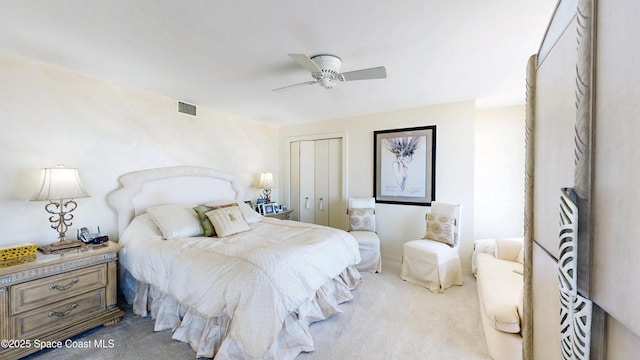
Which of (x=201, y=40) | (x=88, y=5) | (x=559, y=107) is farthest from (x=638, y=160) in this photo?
(x=88, y=5)

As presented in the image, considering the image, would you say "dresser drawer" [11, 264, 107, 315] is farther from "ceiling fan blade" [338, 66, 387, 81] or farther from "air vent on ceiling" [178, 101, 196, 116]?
"ceiling fan blade" [338, 66, 387, 81]

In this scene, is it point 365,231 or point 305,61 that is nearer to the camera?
point 305,61

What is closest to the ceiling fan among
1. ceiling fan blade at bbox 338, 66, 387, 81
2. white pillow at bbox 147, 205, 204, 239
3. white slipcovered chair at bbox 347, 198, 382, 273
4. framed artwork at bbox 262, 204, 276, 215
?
ceiling fan blade at bbox 338, 66, 387, 81

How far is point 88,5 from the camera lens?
60.1 inches

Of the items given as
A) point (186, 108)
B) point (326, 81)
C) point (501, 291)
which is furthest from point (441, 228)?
point (186, 108)

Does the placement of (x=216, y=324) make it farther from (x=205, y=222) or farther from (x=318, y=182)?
(x=318, y=182)

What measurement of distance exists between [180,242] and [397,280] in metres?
2.65

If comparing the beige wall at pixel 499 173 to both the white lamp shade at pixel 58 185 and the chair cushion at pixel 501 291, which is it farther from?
the white lamp shade at pixel 58 185

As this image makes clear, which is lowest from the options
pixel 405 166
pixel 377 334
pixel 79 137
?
pixel 377 334

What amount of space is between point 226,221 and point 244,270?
3.94 feet

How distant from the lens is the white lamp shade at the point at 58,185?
83.9 inches

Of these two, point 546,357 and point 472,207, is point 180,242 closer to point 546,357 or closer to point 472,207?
point 546,357

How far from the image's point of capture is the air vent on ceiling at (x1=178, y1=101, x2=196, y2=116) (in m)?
3.43

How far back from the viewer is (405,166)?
12.7 ft
